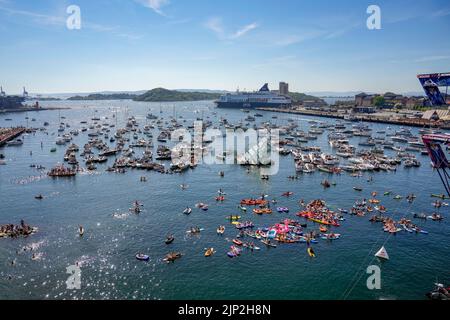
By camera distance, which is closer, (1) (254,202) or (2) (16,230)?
(2) (16,230)

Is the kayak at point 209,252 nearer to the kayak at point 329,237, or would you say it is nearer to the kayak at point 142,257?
Result: the kayak at point 142,257

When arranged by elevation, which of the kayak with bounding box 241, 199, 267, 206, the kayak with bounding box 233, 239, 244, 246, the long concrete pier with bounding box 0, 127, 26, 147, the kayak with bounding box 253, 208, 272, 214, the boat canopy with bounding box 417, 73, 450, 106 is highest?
the boat canopy with bounding box 417, 73, 450, 106

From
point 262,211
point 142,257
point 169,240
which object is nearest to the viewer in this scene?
point 142,257

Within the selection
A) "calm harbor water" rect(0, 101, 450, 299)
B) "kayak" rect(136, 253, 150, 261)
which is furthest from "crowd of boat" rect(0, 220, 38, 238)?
"kayak" rect(136, 253, 150, 261)

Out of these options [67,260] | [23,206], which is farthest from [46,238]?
[23,206]

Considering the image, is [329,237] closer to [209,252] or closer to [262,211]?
[262,211]

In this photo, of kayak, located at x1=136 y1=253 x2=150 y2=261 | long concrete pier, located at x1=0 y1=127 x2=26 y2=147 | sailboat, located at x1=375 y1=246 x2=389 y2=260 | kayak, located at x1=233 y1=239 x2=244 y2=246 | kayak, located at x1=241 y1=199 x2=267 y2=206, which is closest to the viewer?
kayak, located at x1=136 y1=253 x2=150 y2=261

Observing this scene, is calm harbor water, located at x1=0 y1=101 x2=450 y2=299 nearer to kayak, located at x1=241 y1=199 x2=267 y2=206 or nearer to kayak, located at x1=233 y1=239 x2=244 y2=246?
kayak, located at x1=233 y1=239 x2=244 y2=246

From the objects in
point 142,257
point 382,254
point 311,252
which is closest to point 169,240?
point 142,257
